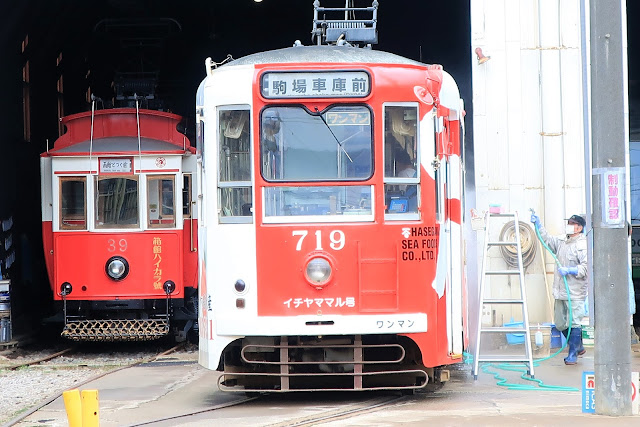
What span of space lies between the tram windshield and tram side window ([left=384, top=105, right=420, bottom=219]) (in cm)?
19

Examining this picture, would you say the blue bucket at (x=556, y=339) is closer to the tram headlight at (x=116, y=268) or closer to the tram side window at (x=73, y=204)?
the tram headlight at (x=116, y=268)

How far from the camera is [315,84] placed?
8156 millimetres

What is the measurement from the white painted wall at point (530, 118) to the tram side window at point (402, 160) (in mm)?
3972

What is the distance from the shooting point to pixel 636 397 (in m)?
7.21

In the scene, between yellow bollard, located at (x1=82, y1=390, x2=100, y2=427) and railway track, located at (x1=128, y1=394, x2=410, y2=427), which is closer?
yellow bollard, located at (x1=82, y1=390, x2=100, y2=427)

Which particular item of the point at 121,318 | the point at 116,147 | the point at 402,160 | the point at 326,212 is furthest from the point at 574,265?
the point at 121,318

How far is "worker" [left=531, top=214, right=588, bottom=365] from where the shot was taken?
1039 centimetres

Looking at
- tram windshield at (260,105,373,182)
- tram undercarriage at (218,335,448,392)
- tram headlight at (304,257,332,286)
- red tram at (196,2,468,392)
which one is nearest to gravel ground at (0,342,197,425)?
tram undercarriage at (218,335,448,392)

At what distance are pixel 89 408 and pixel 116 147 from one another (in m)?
8.30

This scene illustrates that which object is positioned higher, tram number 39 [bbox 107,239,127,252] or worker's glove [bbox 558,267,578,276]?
tram number 39 [bbox 107,239,127,252]

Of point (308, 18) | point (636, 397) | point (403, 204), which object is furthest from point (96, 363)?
point (308, 18)

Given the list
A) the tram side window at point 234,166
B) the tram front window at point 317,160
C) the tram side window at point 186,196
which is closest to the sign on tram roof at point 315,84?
the tram front window at point 317,160

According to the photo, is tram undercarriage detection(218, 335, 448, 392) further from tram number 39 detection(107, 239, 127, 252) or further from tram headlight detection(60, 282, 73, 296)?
tram headlight detection(60, 282, 73, 296)

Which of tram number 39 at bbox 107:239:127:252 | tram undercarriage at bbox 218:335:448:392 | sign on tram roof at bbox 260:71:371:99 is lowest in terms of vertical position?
tram undercarriage at bbox 218:335:448:392
